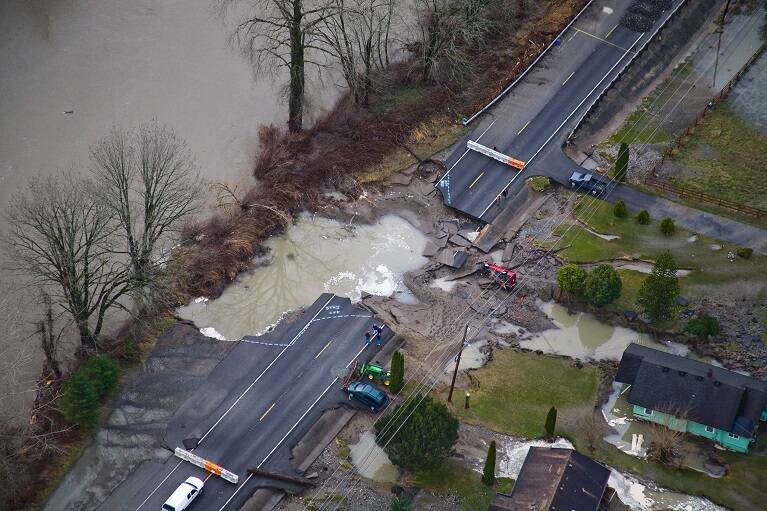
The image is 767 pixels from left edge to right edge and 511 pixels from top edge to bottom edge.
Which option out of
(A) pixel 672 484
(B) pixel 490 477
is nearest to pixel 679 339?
(A) pixel 672 484

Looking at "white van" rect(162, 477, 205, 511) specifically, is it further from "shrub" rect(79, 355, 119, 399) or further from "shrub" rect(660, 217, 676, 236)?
"shrub" rect(660, 217, 676, 236)

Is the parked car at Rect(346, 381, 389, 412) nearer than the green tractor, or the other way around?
the parked car at Rect(346, 381, 389, 412)

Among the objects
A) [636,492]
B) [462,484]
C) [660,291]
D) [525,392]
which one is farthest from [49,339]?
[660,291]

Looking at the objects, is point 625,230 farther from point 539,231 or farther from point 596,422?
point 596,422

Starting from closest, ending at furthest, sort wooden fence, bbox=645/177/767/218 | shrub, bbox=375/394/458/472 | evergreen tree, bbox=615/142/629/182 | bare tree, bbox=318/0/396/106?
shrub, bbox=375/394/458/472, wooden fence, bbox=645/177/767/218, evergreen tree, bbox=615/142/629/182, bare tree, bbox=318/0/396/106

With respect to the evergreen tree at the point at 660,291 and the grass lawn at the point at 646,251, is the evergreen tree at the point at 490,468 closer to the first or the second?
the evergreen tree at the point at 660,291

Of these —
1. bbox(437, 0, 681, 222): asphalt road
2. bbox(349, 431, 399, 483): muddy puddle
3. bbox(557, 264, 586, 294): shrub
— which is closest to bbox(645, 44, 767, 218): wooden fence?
bbox(437, 0, 681, 222): asphalt road

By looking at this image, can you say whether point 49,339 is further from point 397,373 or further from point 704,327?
point 704,327
